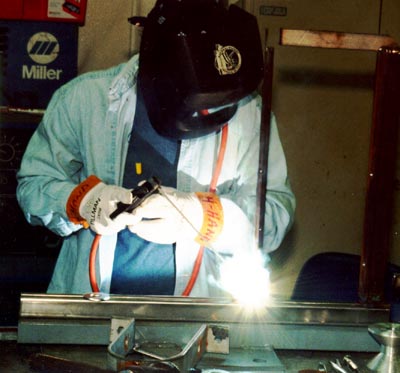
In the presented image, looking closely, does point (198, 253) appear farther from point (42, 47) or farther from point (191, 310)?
point (42, 47)

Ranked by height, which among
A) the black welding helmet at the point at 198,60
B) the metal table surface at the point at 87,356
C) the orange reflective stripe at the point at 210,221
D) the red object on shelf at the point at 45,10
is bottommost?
the metal table surface at the point at 87,356

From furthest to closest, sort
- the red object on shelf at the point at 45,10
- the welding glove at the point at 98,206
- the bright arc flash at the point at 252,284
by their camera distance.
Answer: the red object on shelf at the point at 45,10
the welding glove at the point at 98,206
the bright arc flash at the point at 252,284

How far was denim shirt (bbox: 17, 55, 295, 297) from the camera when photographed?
1.93 metres

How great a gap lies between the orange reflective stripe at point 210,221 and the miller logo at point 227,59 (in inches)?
→ 14.5

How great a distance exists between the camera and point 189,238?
1.92m

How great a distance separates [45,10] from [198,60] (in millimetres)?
1127

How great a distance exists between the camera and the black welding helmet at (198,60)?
163 cm

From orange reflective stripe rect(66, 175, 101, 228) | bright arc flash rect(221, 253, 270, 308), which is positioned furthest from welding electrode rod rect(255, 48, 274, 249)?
orange reflective stripe rect(66, 175, 101, 228)

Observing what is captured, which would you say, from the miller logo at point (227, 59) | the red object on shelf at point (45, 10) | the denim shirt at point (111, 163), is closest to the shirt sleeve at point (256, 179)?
the denim shirt at point (111, 163)

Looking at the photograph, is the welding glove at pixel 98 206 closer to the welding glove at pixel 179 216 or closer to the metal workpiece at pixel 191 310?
the welding glove at pixel 179 216

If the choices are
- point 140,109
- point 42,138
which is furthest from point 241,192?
point 42,138

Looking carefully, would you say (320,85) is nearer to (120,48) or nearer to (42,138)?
(120,48)

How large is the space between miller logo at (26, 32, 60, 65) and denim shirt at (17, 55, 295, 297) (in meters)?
0.61

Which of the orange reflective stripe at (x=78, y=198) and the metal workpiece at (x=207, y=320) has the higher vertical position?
the orange reflective stripe at (x=78, y=198)
